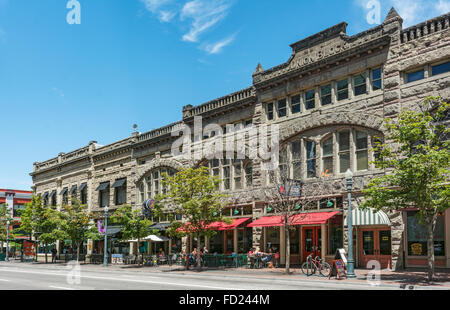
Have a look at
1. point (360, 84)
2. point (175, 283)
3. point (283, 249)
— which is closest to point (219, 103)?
point (360, 84)

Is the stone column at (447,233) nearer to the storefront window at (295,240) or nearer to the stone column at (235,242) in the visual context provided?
the storefront window at (295,240)

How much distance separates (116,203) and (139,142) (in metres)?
7.41

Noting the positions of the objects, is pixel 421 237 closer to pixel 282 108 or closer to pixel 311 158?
pixel 311 158

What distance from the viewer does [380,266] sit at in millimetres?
24516

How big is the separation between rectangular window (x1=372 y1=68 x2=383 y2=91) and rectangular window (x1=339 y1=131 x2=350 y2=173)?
3.01m

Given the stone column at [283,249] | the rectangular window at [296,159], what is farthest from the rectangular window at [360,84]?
the stone column at [283,249]

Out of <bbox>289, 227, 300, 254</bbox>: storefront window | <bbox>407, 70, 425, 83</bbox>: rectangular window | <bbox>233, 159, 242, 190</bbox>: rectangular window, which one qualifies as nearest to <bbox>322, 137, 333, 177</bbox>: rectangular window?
<bbox>289, 227, 300, 254</bbox>: storefront window

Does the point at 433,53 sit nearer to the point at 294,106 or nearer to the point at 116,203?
the point at 294,106

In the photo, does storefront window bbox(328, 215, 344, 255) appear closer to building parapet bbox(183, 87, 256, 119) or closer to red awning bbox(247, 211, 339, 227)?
red awning bbox(247, 211, 339, 227)

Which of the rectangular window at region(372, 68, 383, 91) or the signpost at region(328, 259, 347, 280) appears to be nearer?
the signpost at region(328, 259, 347, 280)

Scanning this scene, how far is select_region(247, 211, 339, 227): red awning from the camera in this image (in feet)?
85.0

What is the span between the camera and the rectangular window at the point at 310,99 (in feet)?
95.3

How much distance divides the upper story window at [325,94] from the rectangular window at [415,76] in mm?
5021

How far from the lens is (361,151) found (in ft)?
85.2
